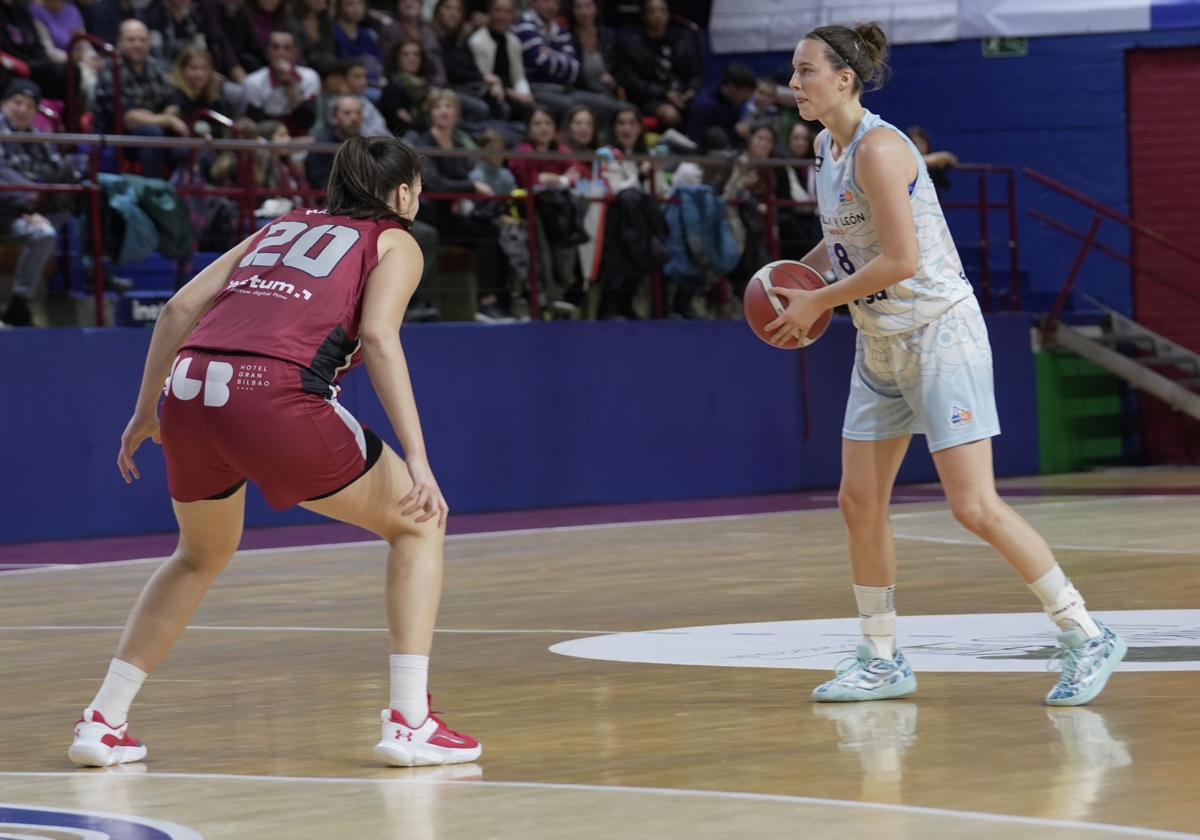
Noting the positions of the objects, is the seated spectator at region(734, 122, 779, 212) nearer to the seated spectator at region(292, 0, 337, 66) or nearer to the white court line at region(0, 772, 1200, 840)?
the seated spectator at region(292, 0, 337, 66)

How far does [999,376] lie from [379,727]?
14.2 m

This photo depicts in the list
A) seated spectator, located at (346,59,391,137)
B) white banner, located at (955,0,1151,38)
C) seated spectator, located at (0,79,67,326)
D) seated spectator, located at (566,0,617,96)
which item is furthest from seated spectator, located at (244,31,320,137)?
white banner, located at (955,0,1151,38)

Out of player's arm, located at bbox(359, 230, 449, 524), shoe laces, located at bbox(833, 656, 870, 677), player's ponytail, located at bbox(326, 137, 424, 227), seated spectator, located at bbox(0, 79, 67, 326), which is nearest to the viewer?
player's arm, located at bbox(359, 230, 449, 524)

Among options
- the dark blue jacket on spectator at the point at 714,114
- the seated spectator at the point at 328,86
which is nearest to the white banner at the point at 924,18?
the dark blue jacket on spectator at the point at 714,114

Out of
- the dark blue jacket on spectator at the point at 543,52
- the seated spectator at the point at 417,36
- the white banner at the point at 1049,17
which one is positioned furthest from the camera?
the white banner at the point at 1049,17

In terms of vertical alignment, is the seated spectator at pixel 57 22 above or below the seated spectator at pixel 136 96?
above

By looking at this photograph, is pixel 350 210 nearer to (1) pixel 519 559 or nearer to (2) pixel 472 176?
(1) pixel 519 559

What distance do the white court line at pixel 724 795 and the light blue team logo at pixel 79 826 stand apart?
51 cm

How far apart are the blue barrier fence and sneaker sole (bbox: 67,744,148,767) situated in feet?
27.9

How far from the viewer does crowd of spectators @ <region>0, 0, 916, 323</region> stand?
14789 millimetres

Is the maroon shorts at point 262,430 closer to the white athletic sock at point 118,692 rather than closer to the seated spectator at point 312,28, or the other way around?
the white athletic sock at point 118,692

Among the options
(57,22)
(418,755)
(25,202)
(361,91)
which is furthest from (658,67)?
(418,755)

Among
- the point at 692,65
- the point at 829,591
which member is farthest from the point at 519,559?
the point at 692,65

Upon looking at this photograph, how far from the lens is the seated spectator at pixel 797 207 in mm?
17641
